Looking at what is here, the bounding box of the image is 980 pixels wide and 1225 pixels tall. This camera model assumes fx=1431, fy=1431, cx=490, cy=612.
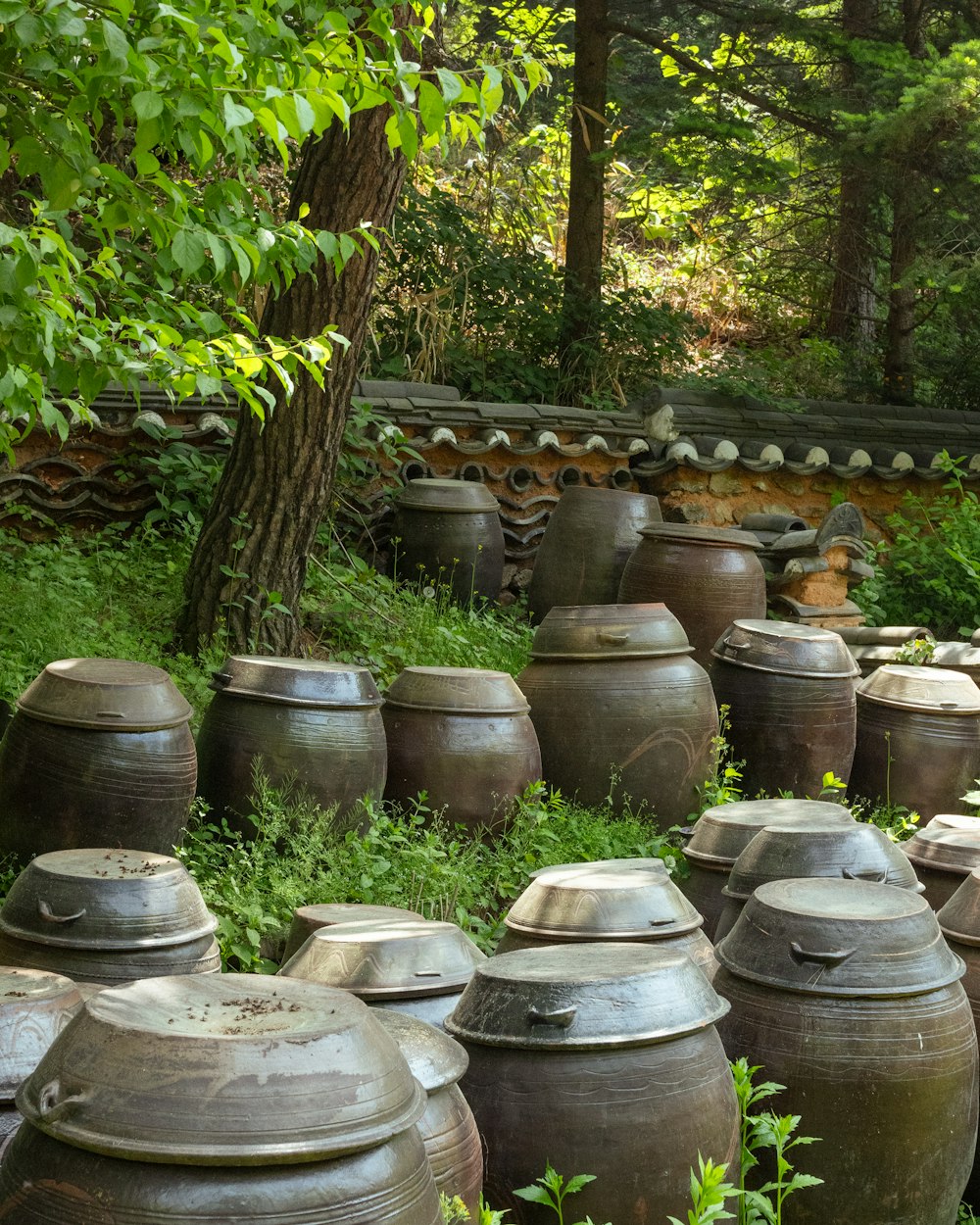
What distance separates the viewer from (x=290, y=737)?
15.8 feet

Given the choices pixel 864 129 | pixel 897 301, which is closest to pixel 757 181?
pixel 864 129

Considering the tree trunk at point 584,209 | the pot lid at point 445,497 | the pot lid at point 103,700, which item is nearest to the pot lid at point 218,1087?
the pot lid at point 103,700

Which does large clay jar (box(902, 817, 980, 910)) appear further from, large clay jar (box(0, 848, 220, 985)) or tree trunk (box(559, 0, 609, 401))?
tree trunk (box(559, 0, 609, 401))

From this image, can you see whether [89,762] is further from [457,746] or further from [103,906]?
[457,746]

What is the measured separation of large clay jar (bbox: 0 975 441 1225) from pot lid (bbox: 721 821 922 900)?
2.10m

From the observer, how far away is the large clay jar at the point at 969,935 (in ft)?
13.1

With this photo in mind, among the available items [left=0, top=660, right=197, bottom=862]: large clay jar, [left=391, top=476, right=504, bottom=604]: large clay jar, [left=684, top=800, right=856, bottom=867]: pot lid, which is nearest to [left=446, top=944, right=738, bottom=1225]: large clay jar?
[left=684, top=800, right=856, bottom=867]: pot lid

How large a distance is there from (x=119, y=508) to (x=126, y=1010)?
5.81 meters

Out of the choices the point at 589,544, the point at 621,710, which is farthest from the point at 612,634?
the point at 589,544

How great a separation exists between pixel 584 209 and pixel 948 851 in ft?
24.3

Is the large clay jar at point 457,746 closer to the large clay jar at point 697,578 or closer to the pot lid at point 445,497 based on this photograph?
the large clay jar at point 697,578

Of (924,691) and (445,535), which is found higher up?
(445,535)

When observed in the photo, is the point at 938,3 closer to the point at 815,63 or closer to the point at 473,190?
the point at 815,63

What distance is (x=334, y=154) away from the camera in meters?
5.99
